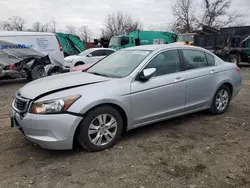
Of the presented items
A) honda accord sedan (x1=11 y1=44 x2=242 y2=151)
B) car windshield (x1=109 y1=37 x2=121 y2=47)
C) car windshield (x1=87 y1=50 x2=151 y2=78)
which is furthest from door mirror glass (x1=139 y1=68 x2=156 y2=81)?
car windshield (x1=109 y1=37 x2=121 y2=47)

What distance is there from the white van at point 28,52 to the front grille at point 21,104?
20.8 feet

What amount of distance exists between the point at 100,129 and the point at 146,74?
107 cm

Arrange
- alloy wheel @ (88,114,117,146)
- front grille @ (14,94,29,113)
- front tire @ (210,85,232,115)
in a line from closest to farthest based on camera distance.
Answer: front grille @ (14,94,29,113) < alloy wheel @ (88,114,117,146) < front tire @ (210,85,232,115)

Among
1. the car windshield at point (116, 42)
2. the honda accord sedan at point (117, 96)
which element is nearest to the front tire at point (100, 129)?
the honda accord sedan at point (117, 96)

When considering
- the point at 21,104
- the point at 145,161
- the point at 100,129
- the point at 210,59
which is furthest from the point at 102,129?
the point at 210,59

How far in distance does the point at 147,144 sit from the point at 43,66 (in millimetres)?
7405

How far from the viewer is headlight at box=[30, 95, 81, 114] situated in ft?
9.75

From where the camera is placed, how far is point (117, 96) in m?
3.34

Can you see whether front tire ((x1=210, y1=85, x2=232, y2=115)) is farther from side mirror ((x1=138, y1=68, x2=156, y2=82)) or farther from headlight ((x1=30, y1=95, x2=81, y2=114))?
headlight ((x1=30, y1=95, x2=81, y2=114))

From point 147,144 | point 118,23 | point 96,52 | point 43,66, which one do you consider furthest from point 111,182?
point 118,23

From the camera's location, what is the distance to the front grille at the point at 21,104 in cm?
310

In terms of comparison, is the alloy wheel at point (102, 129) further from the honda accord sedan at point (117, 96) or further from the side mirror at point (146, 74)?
the side mirror at point (146, 74)

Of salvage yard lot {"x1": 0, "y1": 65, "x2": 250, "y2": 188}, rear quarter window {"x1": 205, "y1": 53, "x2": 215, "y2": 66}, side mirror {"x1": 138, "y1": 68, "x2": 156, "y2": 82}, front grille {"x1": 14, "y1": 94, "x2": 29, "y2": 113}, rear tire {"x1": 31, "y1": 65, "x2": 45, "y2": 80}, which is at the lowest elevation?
salvage yard lot {"x1": 0, "y1": 65, "x2": 250, "y2": 188}

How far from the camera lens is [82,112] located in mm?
3057
